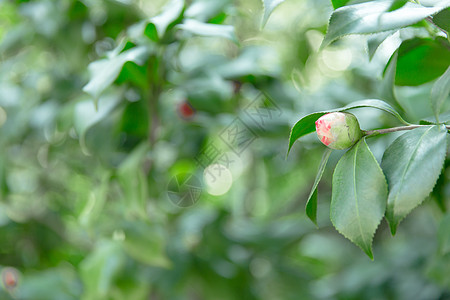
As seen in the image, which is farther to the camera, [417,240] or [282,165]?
[417,240]

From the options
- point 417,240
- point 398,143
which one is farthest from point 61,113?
point 417,240

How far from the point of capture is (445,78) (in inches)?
16.8

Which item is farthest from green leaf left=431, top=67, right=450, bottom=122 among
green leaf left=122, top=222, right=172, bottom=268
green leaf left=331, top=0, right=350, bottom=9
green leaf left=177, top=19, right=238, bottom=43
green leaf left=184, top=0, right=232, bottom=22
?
green leaf left=122, top=222, right=172, bottom=268

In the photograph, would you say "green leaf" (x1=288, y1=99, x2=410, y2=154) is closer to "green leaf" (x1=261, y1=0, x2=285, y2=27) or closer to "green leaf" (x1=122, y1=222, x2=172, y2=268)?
"green leaf" (x1=261, y1=0, x2=285, y2=27)

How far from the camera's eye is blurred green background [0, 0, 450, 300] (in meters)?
0.75

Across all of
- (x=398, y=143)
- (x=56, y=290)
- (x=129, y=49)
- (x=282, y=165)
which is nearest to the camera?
(x=398, y=143)

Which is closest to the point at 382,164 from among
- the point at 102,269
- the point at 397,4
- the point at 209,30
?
the point at 397,4

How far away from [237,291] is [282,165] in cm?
30

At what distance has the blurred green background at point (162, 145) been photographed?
2.45 ft

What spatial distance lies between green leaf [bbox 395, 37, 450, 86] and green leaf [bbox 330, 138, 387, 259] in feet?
0.72

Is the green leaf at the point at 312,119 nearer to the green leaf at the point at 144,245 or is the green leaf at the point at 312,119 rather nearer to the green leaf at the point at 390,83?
the green leaf at the point at 390,83

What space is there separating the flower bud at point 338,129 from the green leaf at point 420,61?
0.19 meters

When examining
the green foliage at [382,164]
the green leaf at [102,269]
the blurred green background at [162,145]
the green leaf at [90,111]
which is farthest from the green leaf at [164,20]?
the green leaf at [102,269]

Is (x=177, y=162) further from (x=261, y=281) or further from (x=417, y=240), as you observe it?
(x=417, y=240)
